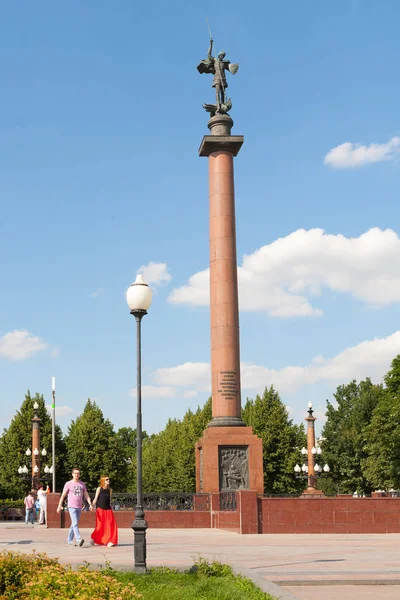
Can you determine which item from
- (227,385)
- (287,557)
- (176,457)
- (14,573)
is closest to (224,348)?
(227,385)

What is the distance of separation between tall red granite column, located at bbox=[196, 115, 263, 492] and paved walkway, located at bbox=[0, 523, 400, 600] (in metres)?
5.07

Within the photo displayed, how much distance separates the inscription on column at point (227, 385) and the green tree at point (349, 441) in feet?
156

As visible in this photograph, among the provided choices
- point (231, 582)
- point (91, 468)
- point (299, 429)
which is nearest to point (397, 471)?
point (299, 429)

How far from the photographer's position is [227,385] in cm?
3034

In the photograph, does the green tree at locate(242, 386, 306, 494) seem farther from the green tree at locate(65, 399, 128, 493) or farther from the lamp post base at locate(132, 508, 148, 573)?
the lamp post base at locate(132, 508, 148, 573)

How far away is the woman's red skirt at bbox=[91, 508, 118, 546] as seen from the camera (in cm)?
1803

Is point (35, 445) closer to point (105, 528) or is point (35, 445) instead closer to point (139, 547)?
point (105, 528)

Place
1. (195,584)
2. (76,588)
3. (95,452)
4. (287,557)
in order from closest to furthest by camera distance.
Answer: (76,588), (195,584), (287,557), (95,452)

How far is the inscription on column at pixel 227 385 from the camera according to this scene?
3019cm

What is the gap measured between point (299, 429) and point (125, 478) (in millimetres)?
15886

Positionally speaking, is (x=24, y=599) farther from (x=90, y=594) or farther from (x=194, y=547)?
(x=194, y=547)

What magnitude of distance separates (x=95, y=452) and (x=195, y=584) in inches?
2261

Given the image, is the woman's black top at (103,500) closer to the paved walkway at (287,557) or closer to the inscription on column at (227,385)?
the paved walkway at (287,557)

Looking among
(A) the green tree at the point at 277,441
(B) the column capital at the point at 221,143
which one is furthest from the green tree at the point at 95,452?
(B) the column capital at the point at 221,143
